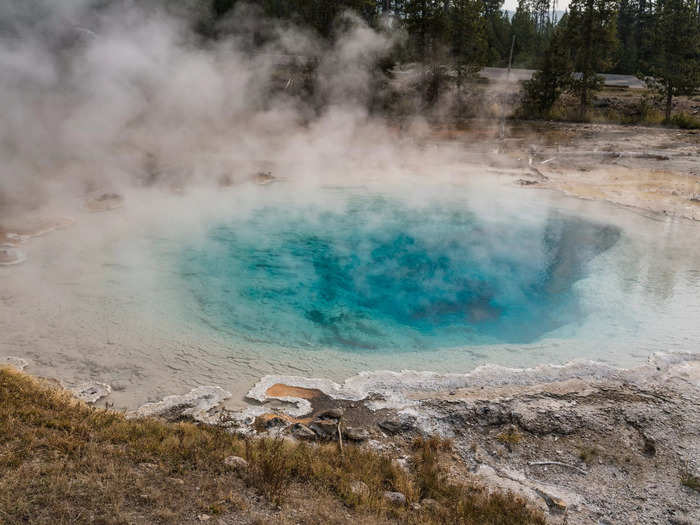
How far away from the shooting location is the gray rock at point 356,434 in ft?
12.2

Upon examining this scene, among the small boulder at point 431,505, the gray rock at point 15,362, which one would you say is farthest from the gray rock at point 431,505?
the gray rock at point 15,362

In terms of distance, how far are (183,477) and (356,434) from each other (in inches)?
48.3

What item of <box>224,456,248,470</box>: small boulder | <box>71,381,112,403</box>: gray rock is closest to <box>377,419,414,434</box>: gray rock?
<box>224,456,248,470</box>: small boulder

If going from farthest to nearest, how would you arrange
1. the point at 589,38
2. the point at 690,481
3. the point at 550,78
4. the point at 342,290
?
1. the point at 550,78
2. the point at 589,38
3. the point at 342,290
4. the point at 690,481

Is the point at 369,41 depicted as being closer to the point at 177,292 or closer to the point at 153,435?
the point at 177,292

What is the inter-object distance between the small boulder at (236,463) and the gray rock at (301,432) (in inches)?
23.5

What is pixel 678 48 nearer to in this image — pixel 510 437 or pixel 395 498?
pixel 510 437

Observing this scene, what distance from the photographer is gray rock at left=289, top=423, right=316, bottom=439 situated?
372 centimetres

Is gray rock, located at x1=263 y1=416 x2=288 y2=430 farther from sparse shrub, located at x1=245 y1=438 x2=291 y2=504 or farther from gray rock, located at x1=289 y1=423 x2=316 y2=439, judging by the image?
sparse shrub, located at x1=245 y1=438 x2=291 y2=504

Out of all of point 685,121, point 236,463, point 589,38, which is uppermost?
point 589,38

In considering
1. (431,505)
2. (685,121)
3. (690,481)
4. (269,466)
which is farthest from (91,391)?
(685,121)

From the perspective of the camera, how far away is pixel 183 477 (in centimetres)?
297

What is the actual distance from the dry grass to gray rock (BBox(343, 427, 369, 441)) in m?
0.21

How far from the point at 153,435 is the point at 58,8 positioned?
6121mm
